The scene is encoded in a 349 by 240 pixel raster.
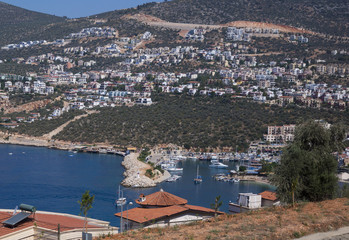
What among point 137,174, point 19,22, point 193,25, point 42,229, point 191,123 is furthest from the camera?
point 19,22

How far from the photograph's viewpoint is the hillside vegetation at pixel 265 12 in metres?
84.2

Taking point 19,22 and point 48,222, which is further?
point 19,22

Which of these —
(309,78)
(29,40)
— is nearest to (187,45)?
(309,78)

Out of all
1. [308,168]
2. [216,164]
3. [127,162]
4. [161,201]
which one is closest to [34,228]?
[161,201]

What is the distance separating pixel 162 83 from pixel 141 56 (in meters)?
17.6

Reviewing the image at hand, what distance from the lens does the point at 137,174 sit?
112ft

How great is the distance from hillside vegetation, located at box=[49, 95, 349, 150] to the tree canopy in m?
30.2

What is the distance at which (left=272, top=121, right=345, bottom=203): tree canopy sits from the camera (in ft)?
44.1

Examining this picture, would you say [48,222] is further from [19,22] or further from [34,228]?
[19,22]

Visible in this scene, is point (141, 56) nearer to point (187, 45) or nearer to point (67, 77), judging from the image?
point (187, 45)

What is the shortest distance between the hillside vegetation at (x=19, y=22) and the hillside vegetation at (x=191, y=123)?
47.6 m

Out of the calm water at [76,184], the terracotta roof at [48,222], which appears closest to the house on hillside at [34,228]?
the terracotta roof at [48,222]

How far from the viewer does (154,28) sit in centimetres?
8975

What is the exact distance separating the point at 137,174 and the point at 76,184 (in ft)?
12.8
